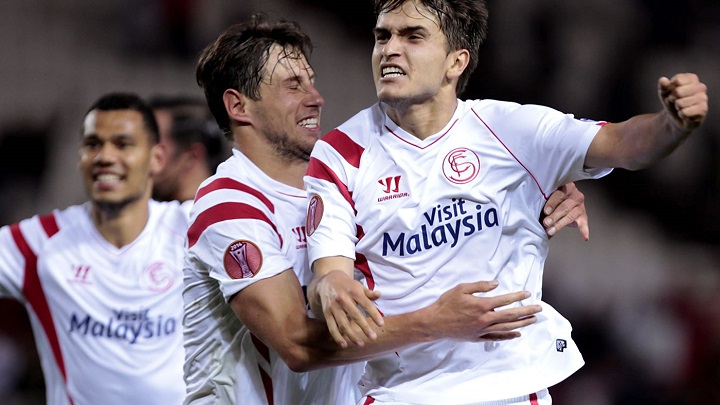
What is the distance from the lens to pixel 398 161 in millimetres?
2928

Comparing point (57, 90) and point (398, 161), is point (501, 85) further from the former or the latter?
point (398, 161)

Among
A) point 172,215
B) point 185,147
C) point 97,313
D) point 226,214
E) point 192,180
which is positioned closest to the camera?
point 226,214

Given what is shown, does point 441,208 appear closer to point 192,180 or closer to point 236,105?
point 236,105

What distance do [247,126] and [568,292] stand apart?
3.19 metres

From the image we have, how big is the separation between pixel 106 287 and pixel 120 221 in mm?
359

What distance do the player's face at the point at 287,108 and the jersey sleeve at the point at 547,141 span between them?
895 millimetres

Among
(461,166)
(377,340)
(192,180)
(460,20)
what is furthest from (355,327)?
(192,180)

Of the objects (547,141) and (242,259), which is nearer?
(547,141)

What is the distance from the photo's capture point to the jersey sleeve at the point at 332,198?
2792 millimetres

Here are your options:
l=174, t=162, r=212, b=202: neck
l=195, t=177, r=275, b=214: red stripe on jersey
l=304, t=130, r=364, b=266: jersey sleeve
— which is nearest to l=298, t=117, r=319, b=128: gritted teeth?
l=195, t=177, r=275, b=214: red stripe on jersey

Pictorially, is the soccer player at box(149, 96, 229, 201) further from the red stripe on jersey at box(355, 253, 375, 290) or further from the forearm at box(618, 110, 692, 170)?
the forearm at box(618, 110, 692, 170)

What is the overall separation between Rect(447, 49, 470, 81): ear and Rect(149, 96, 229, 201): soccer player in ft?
8.88

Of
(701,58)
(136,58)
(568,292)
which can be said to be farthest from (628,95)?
(136,58)

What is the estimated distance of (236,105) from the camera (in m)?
3.68
